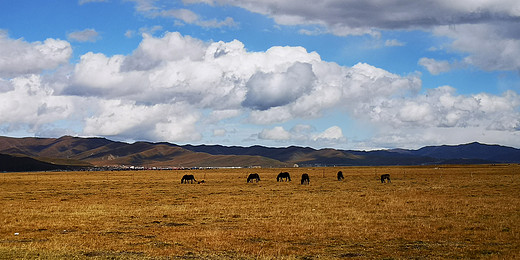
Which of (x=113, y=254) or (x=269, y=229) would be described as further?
(x=269, y=229)

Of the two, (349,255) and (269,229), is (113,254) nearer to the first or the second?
(269,229)

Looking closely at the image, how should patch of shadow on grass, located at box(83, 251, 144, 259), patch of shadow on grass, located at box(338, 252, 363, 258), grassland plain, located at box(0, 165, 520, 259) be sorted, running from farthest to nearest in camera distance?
grassland plain, located at box(0, 165, 520, 259) < patch of shadow on grass, located at box(338, 252, 363, 258) < patch of shadow on grass, located at box(83, 251, 144, 259)

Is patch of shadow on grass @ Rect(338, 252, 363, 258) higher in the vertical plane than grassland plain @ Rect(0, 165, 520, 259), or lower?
lower

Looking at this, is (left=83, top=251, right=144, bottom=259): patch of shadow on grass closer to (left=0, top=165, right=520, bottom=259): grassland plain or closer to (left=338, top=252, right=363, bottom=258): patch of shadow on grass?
(left=0, top=165, right=520, bottom=259): grassland plain

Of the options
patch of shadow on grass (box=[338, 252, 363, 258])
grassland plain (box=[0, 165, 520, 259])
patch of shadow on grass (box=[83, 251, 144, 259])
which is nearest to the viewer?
patch of shadow on grass (box=[83, 251, 144, 259])

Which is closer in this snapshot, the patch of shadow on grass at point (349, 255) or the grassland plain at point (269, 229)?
the patch of shadow on grass at point (349, 255)

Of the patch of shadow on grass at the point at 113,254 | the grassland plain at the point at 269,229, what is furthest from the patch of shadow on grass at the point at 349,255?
the patch of shadow on grass at the point at 113,254

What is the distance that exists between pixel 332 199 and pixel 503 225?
47.5ft

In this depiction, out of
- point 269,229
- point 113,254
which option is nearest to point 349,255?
point 269,229

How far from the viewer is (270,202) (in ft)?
108

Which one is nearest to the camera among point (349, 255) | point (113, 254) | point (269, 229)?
point (349, 255)

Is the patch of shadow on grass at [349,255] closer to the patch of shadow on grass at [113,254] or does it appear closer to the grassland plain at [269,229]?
the grassland plain at [269,229]

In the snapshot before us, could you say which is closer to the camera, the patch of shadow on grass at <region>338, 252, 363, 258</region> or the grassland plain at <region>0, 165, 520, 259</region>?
the patch of shadow on grass at <region>338, 252, 363, 258</region>

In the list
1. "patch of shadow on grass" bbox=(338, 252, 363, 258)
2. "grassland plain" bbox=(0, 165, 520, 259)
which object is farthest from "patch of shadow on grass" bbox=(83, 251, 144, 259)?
"patch of shadow on grass" bbox=(338, 252, 363, 258)
